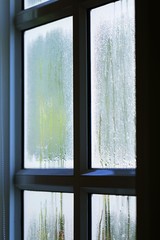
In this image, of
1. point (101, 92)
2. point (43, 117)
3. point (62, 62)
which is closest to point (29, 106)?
point (43, 117)

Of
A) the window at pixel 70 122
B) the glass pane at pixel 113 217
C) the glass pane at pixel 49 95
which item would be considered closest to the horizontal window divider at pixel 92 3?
the window at pixel 70 122

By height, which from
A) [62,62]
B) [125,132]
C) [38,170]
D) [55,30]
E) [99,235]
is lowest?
[99,235]

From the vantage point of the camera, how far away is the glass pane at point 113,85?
2219mm

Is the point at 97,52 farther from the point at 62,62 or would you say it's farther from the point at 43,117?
the point at 43,117

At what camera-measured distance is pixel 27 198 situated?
9.02ft

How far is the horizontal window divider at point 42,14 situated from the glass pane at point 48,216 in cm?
90

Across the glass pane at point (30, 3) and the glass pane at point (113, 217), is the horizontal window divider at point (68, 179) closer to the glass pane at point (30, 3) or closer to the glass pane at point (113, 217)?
the glass pane at point (113, 217)

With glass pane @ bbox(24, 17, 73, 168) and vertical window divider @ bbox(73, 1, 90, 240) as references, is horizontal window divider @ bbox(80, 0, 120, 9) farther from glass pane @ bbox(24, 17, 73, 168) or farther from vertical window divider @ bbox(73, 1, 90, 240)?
glass pane @ bbox(24, 17, 73, 168)

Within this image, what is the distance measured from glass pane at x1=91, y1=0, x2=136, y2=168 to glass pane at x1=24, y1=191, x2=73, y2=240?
0.31 metres

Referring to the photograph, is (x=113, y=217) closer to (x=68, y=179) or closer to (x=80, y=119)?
(x=68, y=179)

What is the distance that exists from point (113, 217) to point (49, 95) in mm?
773

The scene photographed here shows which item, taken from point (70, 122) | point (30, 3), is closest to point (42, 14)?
point (30, 3)

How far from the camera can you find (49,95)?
2.67 m
